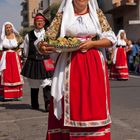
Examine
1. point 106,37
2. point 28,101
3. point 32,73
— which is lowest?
point 28,101

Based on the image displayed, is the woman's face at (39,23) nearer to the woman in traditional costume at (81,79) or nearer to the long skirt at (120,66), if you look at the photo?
the woman in traditional costume at (81,79)

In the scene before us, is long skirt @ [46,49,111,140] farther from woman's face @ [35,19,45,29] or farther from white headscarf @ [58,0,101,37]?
woman's face @ [35,19,45,29]

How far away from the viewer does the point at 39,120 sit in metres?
7.66

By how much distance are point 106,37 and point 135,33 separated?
28.2 m

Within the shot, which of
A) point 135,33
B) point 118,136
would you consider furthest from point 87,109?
point 135,33

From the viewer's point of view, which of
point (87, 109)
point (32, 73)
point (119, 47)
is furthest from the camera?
point (119, 47)

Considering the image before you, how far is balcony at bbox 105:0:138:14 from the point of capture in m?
31.9

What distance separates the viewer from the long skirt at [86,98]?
434 centimetres

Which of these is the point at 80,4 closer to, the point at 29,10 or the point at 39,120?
the point at 39,120

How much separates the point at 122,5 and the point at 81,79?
29.3m

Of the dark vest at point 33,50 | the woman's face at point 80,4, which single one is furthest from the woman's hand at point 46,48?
the dark vest at point 33,50

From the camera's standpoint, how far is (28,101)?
10.6 metres

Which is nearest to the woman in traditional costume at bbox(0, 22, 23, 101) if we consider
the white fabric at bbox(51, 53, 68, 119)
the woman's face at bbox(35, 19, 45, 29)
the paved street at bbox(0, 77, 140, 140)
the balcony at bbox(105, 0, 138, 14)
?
the paved street at bbox(0, 77, 140, 140)

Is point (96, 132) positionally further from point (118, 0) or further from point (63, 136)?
point (118, 0)
